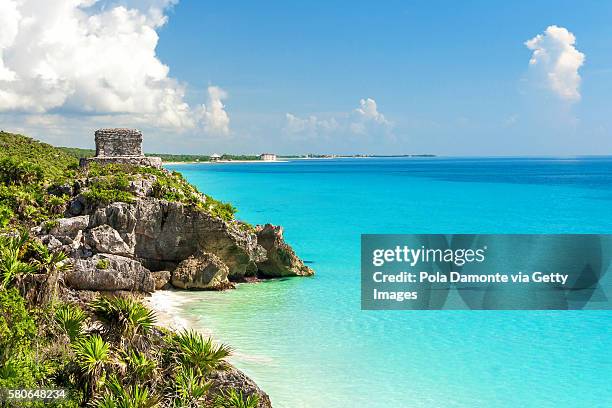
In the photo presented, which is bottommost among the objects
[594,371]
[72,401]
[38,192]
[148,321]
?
[594,371]

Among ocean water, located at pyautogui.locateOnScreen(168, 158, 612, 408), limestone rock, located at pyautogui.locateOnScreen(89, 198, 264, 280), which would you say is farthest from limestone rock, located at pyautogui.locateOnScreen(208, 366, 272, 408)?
limestone rock, located at pyautogui.locateOnScreen(89, 198, 264, 280)

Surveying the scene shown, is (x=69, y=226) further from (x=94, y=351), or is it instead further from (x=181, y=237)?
(x=94, y=351)

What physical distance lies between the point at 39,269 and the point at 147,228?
848cm

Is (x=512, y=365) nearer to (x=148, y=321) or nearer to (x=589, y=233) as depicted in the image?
(x=148, y=321)

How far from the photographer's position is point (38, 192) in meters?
21.3

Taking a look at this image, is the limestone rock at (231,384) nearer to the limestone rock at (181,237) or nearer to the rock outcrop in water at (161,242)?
the rock outcrop in water at (161,242)

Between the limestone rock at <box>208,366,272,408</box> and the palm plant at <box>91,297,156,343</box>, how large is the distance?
1552mm

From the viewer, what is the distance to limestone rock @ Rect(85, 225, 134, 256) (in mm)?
18766

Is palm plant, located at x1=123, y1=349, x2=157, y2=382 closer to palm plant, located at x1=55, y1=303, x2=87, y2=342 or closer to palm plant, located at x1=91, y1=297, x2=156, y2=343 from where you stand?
palm plant, located at x1=91, y1=297, x2=156, y2=343

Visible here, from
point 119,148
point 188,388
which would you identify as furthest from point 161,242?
point 188,388

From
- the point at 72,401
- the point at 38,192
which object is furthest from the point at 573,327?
the point at 38,192

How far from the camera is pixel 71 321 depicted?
32.8 feet

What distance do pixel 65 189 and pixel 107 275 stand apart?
5846 mm

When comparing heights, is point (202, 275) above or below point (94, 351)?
below
